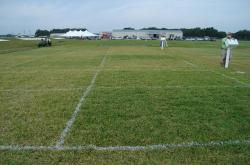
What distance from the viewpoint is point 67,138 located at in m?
5.27

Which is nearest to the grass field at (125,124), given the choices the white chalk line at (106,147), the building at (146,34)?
the white chalk line at (106,147)

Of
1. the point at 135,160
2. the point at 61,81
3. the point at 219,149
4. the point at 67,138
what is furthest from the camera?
the point at 61,81

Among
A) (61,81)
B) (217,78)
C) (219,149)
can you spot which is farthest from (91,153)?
(217,78)

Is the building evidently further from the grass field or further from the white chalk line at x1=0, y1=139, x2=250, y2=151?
the white chalk line at x1=0, y1=139, x2=250, y2=151

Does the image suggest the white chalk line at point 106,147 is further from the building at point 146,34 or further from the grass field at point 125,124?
the building at point 146,34

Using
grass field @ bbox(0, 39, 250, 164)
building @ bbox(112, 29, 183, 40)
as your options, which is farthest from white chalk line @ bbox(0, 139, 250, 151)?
building @ bbox(112, 29, 183, 40)

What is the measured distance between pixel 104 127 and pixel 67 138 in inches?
30.7

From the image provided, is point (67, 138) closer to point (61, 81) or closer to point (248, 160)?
point (248, 160)

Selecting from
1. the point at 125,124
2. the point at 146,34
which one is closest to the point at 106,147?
the point at 125,124

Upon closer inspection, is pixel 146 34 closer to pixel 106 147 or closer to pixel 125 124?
pixel 125 124

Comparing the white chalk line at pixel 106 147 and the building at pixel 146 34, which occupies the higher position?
the white chalk line at pixel 106 147

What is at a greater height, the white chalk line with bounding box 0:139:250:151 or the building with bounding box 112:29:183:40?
the white chalk line with bounding box 0:139:250:151

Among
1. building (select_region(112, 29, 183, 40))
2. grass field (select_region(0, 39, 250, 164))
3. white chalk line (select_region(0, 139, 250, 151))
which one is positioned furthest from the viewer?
building (select_region(112, 29, 183, 40))

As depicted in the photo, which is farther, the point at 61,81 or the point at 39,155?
the point at 61,81
